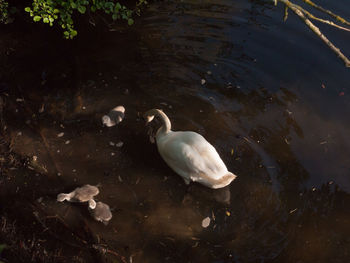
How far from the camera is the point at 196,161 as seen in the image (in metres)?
4.31

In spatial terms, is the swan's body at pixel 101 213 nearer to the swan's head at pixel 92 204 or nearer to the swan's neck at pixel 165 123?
the swan's head at pixel 92 204

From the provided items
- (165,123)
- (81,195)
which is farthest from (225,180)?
(81,195)

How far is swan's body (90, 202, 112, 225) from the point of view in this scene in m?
4.17

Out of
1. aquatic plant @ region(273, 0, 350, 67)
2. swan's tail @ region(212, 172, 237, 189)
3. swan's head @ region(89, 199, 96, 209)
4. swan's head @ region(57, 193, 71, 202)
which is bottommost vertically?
swan's head @ region(57, 193, 71, 202)

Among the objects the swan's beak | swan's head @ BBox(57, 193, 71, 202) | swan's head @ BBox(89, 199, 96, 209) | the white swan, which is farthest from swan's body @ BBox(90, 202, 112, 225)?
the swan's beak

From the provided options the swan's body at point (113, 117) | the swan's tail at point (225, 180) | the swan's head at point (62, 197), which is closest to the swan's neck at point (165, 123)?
the swan's body at point (113, 117)

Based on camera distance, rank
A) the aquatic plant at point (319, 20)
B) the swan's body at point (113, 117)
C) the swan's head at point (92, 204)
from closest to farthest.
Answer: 1. the aquatic plant at point (319, 20)
2. the swan's head at point (92, 204)
3. the swan's body at point (113, 117)

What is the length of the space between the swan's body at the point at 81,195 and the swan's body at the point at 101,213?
0.06 metres

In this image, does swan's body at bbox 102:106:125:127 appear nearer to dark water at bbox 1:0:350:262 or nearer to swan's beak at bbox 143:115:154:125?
dark water at bbox 1:0:350:262

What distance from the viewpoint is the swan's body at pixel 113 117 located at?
16.9 feet

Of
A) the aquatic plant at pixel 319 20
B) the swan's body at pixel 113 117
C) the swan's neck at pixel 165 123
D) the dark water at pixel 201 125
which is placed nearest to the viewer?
the aquatic plant at pixel 319 20

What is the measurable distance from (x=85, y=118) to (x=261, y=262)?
3.44 meters

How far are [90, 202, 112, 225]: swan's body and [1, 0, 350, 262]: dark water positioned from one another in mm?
128

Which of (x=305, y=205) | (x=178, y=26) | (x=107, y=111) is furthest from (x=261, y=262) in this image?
(x=178, y=26)
